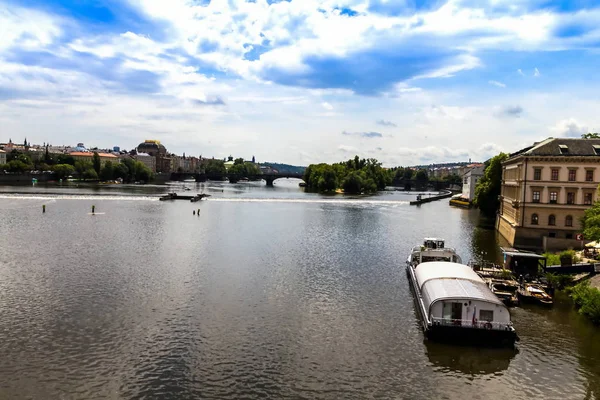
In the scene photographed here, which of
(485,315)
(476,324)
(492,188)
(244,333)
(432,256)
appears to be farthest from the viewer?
(492,188)

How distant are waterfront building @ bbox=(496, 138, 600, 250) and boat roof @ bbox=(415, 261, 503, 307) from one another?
25582 mm

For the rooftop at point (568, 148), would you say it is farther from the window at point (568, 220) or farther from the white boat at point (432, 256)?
the white boat at point (432, 256)

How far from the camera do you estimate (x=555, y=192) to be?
184 ft

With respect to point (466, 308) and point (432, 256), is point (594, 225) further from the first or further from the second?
point (466, 308)

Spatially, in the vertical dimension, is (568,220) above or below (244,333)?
above

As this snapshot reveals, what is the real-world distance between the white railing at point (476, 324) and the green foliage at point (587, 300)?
7638 mm

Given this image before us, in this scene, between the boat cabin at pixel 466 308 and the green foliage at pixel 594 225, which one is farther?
the green foliage at pixel 594 225

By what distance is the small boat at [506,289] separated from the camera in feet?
111

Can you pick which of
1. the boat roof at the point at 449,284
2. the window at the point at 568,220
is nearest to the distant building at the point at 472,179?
the window at the point at 568,220

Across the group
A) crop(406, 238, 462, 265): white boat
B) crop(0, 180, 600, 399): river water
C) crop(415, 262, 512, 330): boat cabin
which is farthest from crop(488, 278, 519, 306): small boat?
crop(406, 238, 462, 265): white boat

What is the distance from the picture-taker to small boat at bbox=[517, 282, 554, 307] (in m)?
34.1

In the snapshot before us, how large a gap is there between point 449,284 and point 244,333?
12314 millimetres

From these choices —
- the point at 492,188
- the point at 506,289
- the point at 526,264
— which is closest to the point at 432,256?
the point at 526,264

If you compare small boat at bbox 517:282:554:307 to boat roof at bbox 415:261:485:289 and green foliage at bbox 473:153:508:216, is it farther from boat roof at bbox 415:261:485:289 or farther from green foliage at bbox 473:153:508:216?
green foliage at bbox 473:153:508:216
